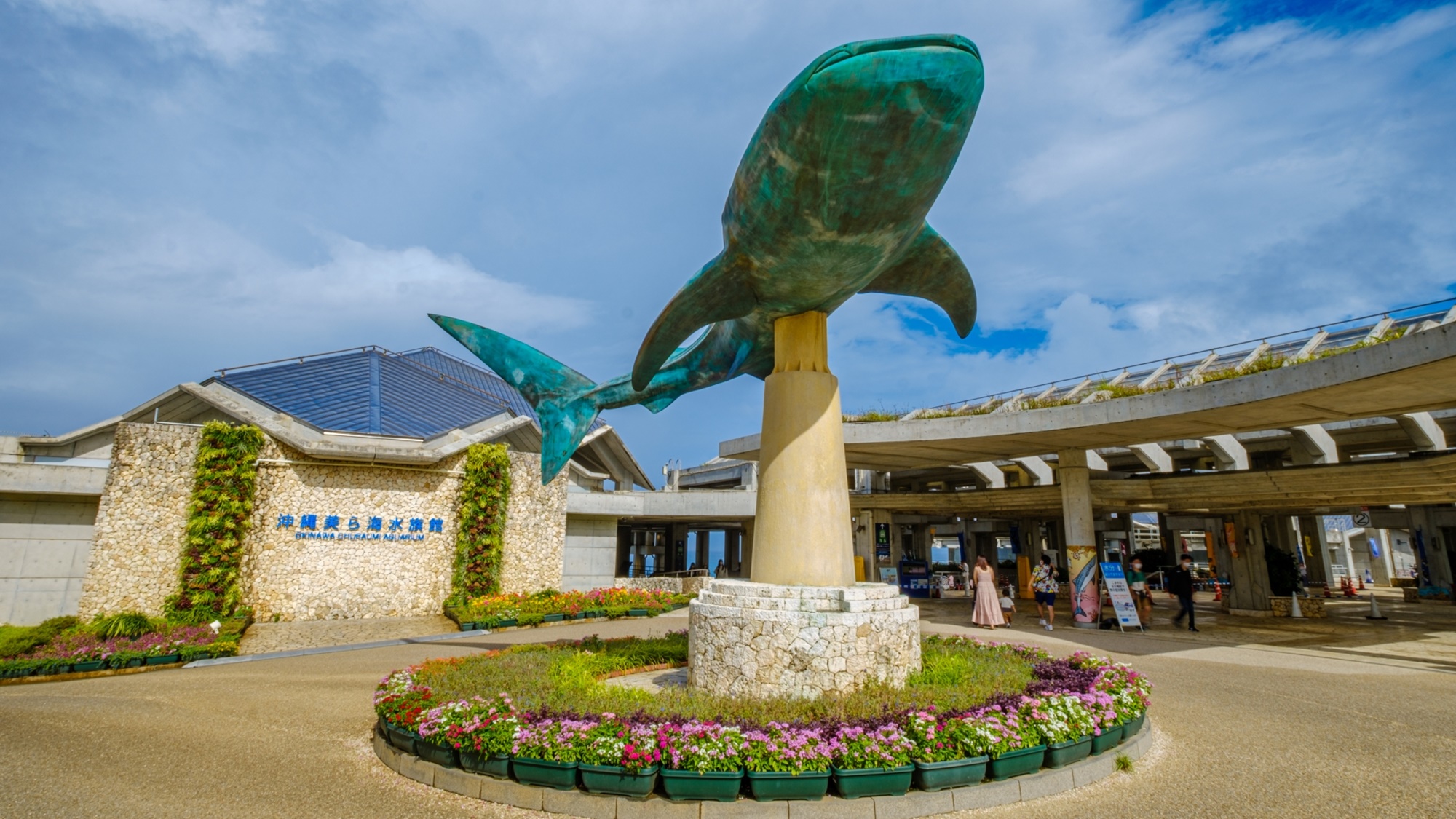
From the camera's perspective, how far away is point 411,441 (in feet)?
70.6

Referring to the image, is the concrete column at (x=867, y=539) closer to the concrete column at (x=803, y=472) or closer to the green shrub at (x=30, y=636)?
the concrete column at (x=803, y=472)

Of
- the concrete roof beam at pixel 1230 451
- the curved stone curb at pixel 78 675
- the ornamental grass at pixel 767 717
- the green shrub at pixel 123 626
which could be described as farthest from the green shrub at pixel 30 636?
the concrete roof beam at pixel 1230 451

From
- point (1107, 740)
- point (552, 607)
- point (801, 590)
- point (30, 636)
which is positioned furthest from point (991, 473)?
point (30, 636)

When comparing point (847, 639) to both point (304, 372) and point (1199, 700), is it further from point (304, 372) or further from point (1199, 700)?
point (304, 372)

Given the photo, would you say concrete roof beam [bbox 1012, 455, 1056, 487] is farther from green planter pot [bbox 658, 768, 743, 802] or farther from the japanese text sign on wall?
green planter pot [bbox 658, 768, 743, 802]

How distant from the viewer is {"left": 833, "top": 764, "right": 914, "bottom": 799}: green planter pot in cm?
548

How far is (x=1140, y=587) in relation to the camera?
19.5 m

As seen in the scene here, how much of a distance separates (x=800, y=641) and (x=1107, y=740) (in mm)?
3248

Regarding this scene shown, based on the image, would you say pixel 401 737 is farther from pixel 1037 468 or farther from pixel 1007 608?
pixel 1037 468

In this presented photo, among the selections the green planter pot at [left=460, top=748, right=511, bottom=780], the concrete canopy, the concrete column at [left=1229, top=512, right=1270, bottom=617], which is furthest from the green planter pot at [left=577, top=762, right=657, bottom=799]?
the concrete column at [left=1229, top=512, right=1270, bottom=617]

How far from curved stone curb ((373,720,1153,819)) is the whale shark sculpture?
530cm

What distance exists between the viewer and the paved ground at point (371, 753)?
5715 millimetres

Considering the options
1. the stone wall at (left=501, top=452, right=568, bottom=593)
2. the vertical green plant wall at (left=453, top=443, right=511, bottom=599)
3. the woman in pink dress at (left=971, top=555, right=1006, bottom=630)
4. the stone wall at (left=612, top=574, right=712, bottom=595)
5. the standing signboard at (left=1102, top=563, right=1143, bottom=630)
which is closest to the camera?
→ the standing signboard at (left=1102, top=563, right=1143, bottom=630)

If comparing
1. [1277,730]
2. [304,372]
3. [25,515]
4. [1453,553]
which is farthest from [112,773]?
[1453,553]
